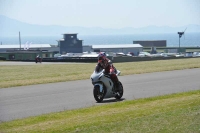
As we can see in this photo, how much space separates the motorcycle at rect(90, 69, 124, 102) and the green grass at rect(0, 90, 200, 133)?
1620 mm

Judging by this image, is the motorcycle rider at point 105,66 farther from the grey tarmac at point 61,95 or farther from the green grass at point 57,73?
the green grass at point 57,73

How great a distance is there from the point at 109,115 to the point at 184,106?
2162mm

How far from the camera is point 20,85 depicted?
795 inches

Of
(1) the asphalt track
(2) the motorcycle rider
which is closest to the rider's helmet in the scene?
(2) the motorcycle rider

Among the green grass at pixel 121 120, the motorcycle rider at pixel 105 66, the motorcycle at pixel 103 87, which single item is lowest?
the green grass at pixel 121 120

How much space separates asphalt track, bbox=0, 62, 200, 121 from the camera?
12.7 m

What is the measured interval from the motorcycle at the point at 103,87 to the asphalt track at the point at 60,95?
20 centimetres

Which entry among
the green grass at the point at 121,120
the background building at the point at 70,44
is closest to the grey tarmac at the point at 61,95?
the green grass at the point at 121,120

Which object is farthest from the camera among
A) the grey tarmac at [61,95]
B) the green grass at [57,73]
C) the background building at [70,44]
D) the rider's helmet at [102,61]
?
the background building at [70,44]

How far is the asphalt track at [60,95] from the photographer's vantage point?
1272 centimetres

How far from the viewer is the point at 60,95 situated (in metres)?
15.9

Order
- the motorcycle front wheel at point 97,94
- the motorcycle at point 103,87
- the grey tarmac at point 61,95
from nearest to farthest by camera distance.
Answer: the grey tarmac at point 61,95
the motorcycle front wheel at point 97,94
the motorcycle at point 103,87

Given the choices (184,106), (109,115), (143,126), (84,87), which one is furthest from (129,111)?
(84,87)

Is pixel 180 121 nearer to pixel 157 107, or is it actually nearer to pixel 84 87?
pixel 157 107
